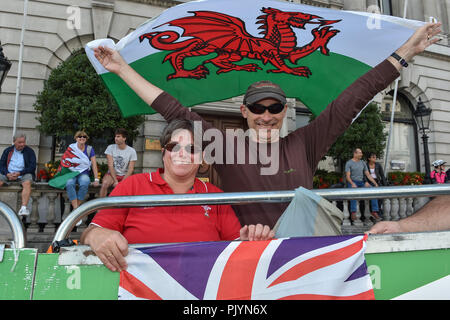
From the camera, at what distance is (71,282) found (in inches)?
52.1

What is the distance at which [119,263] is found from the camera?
136cm

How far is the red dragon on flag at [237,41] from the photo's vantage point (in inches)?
108

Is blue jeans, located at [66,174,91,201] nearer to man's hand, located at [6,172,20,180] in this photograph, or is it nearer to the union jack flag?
man's hand, located at [6,172,20,180]

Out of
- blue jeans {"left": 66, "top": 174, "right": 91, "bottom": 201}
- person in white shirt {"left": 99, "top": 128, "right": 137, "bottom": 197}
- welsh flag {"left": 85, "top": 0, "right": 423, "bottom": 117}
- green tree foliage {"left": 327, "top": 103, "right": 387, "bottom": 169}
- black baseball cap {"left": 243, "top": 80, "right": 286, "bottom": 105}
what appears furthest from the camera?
green tree foliage {"left": 327, "top": 103, "right": 387, "bottom": 169}

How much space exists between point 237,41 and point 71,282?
2.43 m

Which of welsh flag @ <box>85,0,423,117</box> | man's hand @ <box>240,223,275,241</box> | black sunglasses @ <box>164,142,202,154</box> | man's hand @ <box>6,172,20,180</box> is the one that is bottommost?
man's hand @ <box>240,223,275,241</box>

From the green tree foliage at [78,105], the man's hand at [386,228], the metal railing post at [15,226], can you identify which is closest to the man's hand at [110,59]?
the metal railing post at [15,226]

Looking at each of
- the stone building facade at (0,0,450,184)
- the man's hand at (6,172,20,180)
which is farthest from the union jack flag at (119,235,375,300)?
the stone building facade at (0,0,450,184)

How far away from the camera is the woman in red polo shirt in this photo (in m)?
1.39

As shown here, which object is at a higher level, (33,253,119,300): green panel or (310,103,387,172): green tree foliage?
(310,103,387,172): green tree foliage

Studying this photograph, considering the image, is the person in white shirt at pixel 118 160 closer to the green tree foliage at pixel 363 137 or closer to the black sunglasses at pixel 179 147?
the black sunglasses at pixel 179 147

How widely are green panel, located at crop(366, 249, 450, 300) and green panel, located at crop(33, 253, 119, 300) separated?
115 centimetres

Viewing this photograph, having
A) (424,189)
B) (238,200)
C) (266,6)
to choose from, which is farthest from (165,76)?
(424,189)
